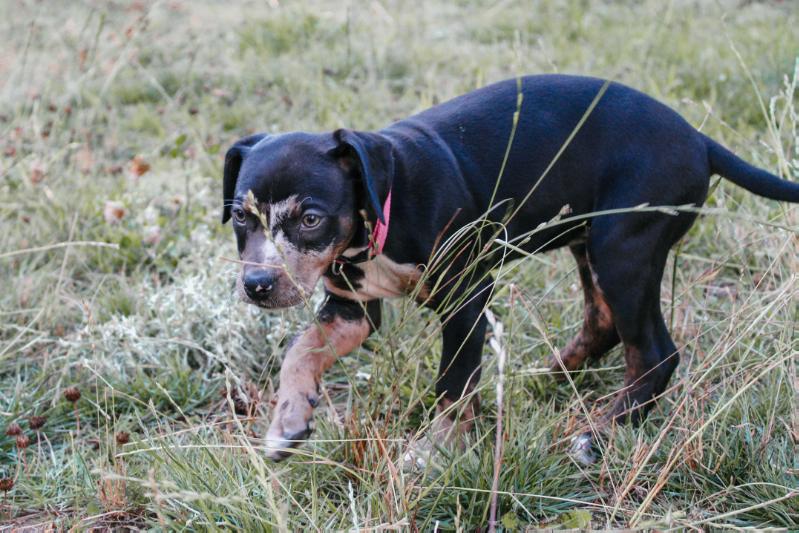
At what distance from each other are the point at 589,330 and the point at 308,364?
1294mm

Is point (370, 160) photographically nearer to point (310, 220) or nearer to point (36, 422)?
point (310, 220)

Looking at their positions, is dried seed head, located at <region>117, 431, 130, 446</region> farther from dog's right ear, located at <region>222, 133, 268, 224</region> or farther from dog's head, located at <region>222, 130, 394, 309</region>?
dog's right ear, located at <region>222, 133, 268, 224</region>

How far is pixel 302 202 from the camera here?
9.94 feet

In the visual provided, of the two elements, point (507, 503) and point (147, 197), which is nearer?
point (507, 503)

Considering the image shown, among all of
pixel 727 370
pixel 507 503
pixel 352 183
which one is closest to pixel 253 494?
Answer: pixel 507 503

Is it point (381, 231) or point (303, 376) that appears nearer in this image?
point (381, 231)

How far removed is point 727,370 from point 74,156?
4.39 metres

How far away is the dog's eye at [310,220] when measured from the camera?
3.04m

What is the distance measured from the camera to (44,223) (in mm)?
4988

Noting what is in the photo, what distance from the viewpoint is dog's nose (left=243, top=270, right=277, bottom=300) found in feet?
9.56

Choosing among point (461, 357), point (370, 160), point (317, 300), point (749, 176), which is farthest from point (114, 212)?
point (749, 176)

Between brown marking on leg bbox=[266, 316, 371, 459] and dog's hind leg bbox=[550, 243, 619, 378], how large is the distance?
37.7 inches

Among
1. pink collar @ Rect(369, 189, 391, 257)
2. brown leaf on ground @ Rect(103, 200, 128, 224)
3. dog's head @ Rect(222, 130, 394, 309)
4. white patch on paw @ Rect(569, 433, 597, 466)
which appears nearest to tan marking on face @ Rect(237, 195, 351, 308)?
dog's head @ Rect(222, 130, 394, 309)

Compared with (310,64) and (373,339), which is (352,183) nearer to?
(373,339)
